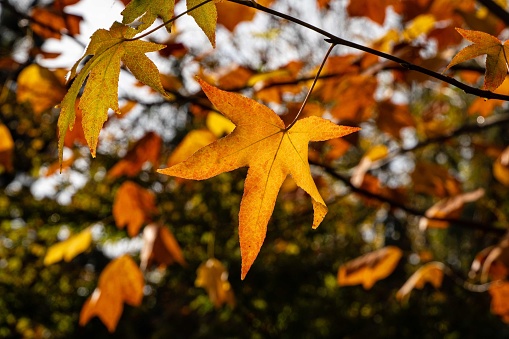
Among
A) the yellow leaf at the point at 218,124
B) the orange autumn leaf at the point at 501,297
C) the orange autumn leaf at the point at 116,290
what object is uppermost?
the yellow leaf at the point at 218,124

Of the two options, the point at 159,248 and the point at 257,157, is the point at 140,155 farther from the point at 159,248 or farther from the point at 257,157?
the point at 257,157

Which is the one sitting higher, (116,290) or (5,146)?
(5,146)

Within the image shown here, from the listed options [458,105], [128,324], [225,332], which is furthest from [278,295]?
[458,105]

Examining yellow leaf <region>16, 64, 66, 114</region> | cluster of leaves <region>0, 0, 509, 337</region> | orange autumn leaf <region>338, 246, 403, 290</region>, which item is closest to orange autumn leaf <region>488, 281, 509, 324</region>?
cluster of leaves <region>0, 0, 509, 337</region>

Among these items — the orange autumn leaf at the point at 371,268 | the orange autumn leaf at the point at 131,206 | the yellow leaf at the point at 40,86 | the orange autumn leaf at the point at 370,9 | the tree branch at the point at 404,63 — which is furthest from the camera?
the orange autumn leaf at the point at 131,206

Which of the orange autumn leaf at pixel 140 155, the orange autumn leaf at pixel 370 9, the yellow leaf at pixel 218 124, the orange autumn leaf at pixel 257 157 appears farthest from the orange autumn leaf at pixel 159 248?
the orange autumn leaf at pixel 257 157

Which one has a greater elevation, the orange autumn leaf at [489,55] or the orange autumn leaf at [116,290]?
the orange autumn leaf at [489,55]

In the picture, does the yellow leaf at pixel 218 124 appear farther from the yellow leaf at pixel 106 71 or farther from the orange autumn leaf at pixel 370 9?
the yellow leaf at pixel 106 71

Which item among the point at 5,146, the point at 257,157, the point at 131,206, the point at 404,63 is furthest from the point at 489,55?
the point at 131,206
